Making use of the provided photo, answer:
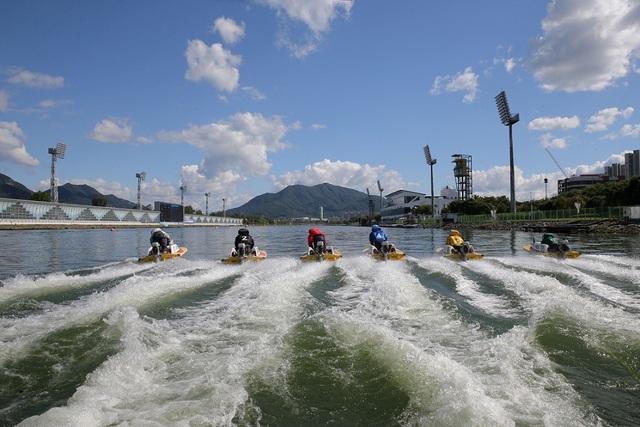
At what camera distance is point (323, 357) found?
21.1ft

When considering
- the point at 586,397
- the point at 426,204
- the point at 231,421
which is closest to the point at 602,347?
the point at 586,397

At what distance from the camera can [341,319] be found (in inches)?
A: 322

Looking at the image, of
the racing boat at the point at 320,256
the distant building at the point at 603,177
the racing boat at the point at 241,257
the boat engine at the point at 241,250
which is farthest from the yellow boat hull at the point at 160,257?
the distant building at the point at 603,177

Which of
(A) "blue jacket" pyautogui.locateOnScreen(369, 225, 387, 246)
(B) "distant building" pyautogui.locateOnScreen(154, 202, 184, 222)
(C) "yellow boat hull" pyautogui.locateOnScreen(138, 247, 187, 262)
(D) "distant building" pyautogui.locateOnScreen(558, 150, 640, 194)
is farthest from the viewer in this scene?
(D) "distant building" pyautogui.locateOnScreen(558, 150, 640, 194)

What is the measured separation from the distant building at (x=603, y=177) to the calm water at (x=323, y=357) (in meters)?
159

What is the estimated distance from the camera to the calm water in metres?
4.67

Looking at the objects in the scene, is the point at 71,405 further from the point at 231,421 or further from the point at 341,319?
the point at 341,319

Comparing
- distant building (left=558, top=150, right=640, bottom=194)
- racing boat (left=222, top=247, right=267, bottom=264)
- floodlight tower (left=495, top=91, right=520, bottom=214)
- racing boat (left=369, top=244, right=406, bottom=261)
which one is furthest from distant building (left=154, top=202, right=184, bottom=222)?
distant building (left=558, top=150, right=640, bottom=194)

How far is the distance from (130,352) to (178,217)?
14173cm

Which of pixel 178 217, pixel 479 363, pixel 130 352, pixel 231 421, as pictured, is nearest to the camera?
pixel 231 421

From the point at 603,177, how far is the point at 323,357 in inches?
7452

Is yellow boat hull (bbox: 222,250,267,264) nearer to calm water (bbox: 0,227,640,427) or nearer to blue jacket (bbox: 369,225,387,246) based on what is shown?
blue jacket (bbox: 369,225,387,246)

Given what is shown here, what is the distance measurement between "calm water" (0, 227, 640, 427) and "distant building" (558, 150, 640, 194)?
159 metres

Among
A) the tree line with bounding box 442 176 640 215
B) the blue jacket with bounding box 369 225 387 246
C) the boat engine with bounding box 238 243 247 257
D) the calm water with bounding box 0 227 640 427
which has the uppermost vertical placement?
the tree line with bounding box 442 176 640 215
